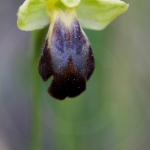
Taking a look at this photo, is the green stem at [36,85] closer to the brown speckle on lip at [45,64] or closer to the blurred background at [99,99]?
the brown speckle on lip at [45,64]

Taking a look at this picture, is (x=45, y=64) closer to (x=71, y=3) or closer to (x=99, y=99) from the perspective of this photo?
(x=71, y=3)

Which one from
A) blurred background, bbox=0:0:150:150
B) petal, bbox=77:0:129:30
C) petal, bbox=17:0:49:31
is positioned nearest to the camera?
petal, bbox=17:0:49:31

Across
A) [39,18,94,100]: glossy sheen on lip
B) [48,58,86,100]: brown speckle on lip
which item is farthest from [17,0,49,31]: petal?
[48,58,86,100]: brown speckle on lip

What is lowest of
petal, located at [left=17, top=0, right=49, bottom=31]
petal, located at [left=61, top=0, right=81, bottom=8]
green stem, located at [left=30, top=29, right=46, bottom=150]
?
green stem, located at [left=30, top=29, right=46, bottom=150]

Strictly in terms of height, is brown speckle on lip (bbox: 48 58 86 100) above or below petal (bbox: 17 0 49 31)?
below

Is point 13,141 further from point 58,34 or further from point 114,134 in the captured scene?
point 58,34

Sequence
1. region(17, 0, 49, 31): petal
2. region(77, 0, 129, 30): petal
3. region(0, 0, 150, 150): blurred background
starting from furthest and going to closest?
region(0, 0, 150, 150): blurred background < region(77, 0, 129, 30): petal < region(17, 0, 49, 31): petal

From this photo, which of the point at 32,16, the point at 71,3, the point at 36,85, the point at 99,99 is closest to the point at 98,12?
the point at 71,3

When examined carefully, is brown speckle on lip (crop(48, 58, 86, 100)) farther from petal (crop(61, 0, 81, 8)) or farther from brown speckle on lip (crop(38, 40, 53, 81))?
petal (crop(61, 0, 81, 8))
